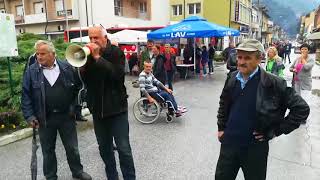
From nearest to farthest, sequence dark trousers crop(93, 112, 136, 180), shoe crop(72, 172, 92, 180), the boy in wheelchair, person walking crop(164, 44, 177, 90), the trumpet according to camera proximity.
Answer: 1. the trumpet
2. dark trousers crop(93, 112, 136, 180)
3. shoe crop(72, 172, 92, 180)
4. the boy in wheelchair
5. person walking crop(164, 44, 177, 90)

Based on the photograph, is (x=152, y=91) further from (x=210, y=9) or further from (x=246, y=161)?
(x=210, y=9)

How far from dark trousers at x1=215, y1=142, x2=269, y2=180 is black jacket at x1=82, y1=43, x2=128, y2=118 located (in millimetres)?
1221

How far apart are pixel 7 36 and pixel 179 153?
441cm

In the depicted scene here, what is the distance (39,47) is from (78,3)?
28.1m

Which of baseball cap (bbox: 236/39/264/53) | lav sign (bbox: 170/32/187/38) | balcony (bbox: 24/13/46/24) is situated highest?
balcony (bbox: 24/13/46/24)

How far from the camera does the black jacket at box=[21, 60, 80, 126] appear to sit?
3.66 metres

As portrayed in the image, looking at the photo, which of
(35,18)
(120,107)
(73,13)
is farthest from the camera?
(35,18)

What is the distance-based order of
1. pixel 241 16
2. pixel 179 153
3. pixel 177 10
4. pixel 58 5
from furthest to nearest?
pixel 241 16
pixel 177 10
pixel 58 5
pixel 179 153

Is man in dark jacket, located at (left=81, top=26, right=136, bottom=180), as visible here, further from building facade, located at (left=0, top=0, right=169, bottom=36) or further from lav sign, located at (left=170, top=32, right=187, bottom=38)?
building facade, located at (left=0, top=0, right=169, bottom=36)

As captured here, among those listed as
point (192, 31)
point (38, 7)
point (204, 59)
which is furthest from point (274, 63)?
point (38, 7)

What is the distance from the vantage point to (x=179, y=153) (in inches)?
202

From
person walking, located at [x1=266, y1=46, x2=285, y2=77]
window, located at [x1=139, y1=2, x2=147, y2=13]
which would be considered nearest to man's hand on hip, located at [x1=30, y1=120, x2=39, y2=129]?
person walking, located at [x1=266, y1=46, x2=285, y2=77]

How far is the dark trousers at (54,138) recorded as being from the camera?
12.4 ft

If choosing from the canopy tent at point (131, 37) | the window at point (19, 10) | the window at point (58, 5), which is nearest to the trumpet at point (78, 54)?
the canopy tent at point (131, 37)
